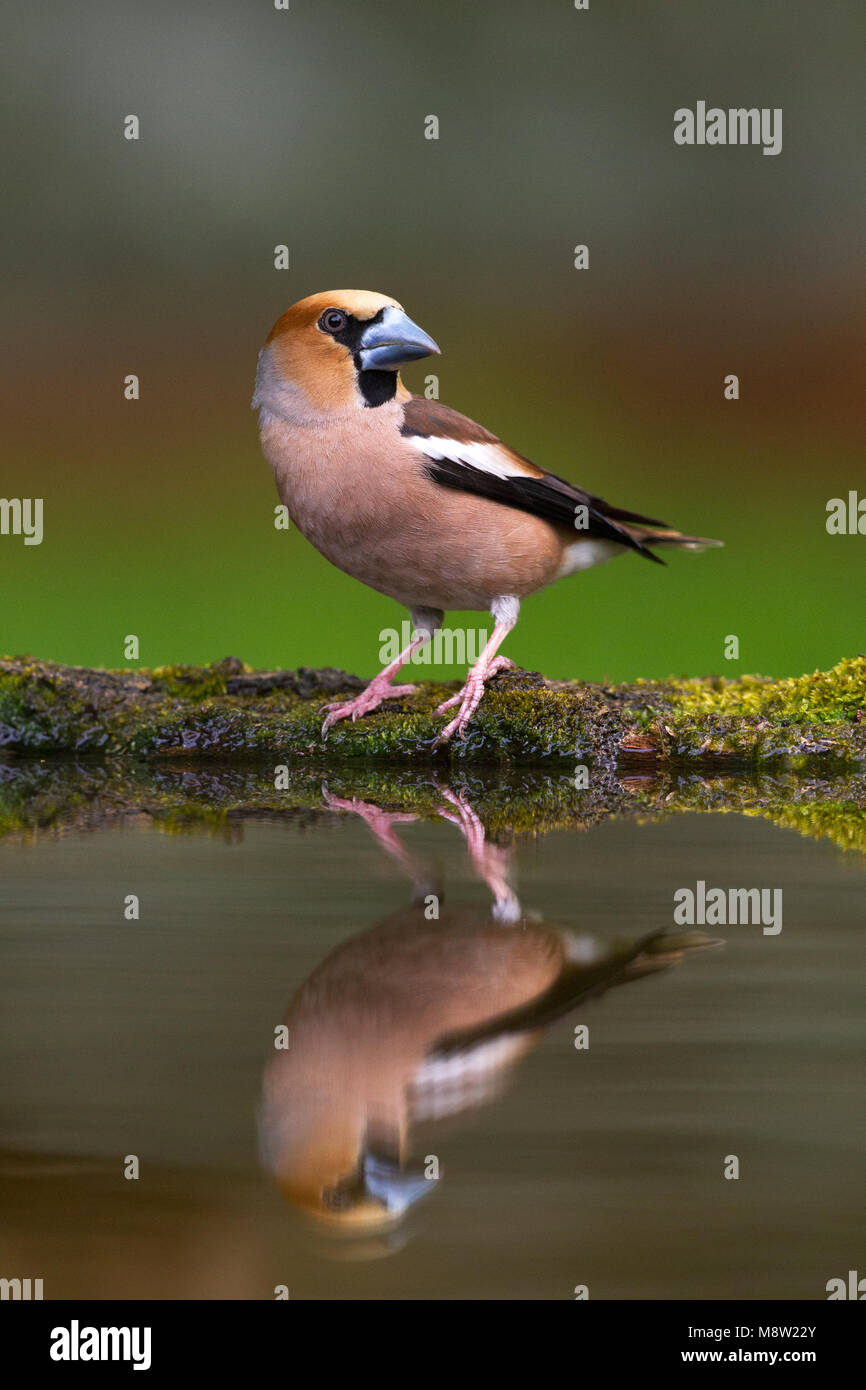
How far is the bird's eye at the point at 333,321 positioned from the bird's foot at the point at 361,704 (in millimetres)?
1249

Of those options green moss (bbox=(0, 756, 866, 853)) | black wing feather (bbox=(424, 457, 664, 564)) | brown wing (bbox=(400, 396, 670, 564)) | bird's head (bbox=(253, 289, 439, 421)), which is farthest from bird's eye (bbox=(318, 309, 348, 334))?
green moss (bbox=(0, 756, 866, 853))

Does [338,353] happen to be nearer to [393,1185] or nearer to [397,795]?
[397,795]

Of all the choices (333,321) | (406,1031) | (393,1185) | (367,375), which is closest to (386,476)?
(367,375)

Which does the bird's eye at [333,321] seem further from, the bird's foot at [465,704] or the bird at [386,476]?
the bird's foot at [465,704]

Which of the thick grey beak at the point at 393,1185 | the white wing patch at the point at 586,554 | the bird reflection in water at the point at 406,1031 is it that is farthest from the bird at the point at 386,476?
the thick grey beak at the point at 393,1185

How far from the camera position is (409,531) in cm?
511

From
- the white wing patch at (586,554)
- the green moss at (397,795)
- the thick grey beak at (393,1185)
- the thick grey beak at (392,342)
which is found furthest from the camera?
the white wing patch at (586,554)

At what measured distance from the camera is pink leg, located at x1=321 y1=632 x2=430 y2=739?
5.18 meters

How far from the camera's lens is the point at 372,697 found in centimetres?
530

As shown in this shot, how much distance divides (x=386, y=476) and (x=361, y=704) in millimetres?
833

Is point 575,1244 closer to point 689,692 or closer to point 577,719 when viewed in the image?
point 577,719

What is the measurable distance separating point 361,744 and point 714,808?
1413 millimetres

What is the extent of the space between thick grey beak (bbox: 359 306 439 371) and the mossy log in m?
1.21

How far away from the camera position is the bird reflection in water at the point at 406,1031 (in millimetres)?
1822
